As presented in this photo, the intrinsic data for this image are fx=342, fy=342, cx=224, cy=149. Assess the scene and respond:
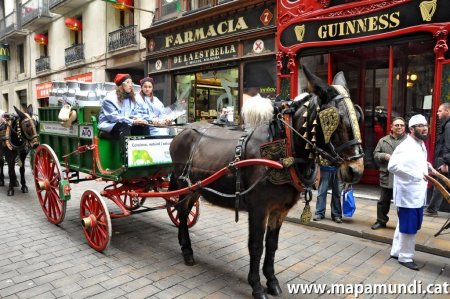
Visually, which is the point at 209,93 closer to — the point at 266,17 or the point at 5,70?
the point at 266,17

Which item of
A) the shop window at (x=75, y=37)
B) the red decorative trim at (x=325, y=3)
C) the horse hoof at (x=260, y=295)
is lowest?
the horse hoof at (x=260, y=295)

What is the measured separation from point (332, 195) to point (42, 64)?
20128mm

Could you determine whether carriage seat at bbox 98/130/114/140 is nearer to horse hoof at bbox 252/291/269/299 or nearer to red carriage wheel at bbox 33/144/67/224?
red carriage wheel at bbox 33/144/67/224

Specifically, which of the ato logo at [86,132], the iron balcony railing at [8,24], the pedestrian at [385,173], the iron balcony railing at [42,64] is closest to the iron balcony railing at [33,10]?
the iron balcony railing at [8,24]

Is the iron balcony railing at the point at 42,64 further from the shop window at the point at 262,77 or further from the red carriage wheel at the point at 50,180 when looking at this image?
the red carriage wheel at the point at 50,180

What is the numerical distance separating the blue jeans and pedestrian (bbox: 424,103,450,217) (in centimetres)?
190

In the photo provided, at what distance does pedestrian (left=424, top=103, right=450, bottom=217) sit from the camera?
630cm

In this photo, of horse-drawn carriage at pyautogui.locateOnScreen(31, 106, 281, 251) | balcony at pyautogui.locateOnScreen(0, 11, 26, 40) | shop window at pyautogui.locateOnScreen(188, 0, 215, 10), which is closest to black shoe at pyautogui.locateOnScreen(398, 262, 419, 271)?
horse-drawn carriage at pyautogui.locateOnScreen(31, 106, 281, 251)

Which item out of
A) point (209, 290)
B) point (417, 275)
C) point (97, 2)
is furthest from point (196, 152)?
point (97, 2)

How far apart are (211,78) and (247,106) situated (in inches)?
331

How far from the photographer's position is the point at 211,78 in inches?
456

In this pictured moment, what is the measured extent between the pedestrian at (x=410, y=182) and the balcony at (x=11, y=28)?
24489mm

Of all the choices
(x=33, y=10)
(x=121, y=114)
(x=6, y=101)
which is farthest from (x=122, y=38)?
(x=6, y=101)

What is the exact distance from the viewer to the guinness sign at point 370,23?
6684mm
